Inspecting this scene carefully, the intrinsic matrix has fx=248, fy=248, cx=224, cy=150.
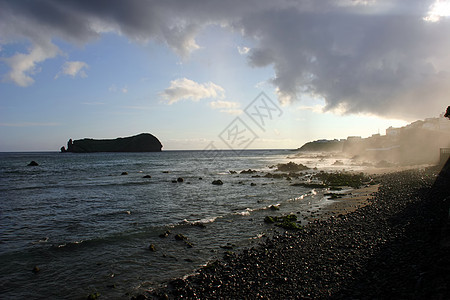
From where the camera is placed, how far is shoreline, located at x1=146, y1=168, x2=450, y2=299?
8.40m

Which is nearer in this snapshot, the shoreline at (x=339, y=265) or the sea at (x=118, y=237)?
the shoreline at (x=339, y=265)

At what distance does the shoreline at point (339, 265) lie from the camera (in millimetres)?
8398

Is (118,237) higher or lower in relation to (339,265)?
lower

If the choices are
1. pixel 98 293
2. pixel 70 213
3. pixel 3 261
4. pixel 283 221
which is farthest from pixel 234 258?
pixel 70 213

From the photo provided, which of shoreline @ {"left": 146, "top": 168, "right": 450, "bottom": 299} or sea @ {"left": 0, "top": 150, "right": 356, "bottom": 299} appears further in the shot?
sea @ {"left": 0, "top": 150, "right": 356, "bottom": 299}

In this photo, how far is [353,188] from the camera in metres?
32.9

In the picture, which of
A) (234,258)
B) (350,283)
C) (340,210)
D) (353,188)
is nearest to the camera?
(350,283)

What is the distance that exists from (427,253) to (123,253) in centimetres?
1422

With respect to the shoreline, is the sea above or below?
below

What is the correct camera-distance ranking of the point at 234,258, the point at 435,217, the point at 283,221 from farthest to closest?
1. the point at 283,221
2. the point at 435,217
3. the point at 234,258

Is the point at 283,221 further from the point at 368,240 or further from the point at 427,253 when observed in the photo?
the point at 427,253

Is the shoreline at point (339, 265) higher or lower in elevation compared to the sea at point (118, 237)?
higher

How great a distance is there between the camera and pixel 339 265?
10.6 m

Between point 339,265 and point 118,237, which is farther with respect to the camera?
point 118,237
